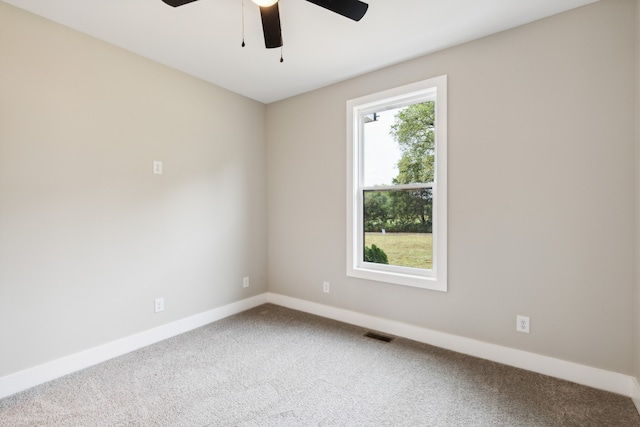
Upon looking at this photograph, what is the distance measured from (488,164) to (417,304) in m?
1.33

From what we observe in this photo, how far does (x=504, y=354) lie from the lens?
7.70ft

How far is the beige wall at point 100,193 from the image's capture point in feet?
6.74

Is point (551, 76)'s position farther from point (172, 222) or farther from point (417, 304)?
point (172, 222)

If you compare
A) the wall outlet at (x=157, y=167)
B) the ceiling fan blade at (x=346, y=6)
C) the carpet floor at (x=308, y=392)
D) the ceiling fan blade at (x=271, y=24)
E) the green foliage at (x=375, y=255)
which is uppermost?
the ceiling fan blade at (x=346, y=6)

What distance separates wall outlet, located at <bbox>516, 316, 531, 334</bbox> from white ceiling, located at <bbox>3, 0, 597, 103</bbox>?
7.05 ft

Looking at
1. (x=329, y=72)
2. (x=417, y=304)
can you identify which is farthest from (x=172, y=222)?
(x=417, y=304)

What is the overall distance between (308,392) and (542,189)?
214cm

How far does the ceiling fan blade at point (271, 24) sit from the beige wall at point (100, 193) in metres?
1.48

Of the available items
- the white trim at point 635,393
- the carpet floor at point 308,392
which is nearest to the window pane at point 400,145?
the carpet floor at point 308,392

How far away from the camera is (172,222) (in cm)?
293

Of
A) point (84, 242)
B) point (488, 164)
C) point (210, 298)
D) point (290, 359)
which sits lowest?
point (290, 359)

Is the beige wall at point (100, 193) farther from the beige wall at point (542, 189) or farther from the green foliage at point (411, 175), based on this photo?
the beige wall at point (542, 189)

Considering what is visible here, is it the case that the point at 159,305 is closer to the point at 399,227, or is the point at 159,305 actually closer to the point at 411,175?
the point at 399,227

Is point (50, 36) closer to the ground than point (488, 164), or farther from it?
farther from it
